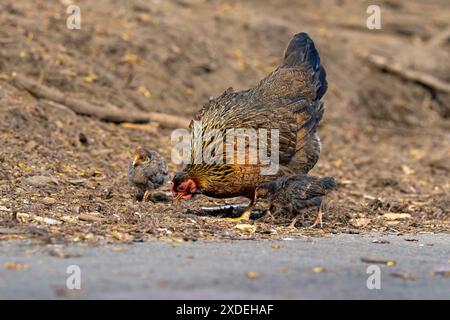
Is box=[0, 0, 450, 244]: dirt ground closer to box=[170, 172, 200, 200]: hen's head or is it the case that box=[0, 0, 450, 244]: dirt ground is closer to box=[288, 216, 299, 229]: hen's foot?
box=[288, 216, 299, 229]: hen's foot

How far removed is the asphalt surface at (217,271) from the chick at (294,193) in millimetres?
1366

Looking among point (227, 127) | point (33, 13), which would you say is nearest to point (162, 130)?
point (33, 13)

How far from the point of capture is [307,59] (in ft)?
33.6

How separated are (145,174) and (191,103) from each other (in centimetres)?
499

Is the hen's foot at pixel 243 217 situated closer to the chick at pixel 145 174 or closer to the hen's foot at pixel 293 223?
the hen's foot at pixel 293 223

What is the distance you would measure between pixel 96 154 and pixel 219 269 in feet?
18.9

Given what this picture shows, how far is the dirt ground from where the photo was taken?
861 centimetres

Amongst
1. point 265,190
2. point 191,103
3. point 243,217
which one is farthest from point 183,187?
point 191,103

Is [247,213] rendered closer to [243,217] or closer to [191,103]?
[243,217]

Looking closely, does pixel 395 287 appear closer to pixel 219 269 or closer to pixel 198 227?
pixel 219 269

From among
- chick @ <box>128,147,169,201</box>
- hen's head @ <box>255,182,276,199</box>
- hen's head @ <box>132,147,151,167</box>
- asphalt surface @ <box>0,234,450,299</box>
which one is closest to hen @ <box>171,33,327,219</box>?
hen's head @ <box>255,182,276,199</box>

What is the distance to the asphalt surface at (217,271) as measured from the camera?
17.6ft

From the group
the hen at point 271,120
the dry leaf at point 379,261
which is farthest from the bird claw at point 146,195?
the dry leaf at point 379,261

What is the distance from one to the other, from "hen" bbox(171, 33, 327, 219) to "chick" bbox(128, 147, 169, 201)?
2.59 ft
